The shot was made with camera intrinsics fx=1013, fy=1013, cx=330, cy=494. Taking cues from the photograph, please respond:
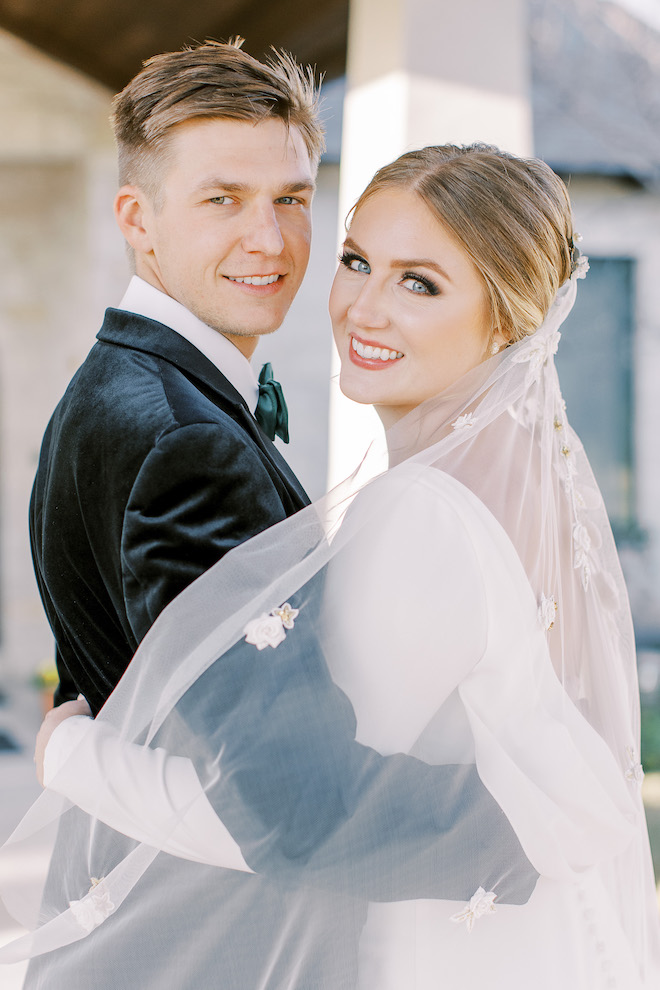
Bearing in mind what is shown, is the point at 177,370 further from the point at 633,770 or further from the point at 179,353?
the point at 633,770

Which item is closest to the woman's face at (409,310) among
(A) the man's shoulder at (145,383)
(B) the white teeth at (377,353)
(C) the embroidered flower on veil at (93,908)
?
(B) the white teeth at (377,353)

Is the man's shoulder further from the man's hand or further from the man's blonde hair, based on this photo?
the man's hand

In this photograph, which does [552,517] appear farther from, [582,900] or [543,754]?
[582,900]

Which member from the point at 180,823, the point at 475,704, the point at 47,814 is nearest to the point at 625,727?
the point at 475,704

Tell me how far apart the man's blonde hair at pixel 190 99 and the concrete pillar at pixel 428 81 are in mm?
1877

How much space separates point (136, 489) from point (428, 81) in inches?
106

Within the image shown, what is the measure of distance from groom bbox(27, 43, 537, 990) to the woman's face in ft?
0.54

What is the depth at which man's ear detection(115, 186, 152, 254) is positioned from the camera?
1.70m

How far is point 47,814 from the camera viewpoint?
142cm

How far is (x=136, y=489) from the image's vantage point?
1322mm

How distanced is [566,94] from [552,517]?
5.95 metres

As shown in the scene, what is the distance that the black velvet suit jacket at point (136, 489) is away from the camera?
1.32m

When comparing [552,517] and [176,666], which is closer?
[176,666]

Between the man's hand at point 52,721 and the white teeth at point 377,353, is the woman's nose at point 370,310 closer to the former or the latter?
the white teeth at point 377,353
